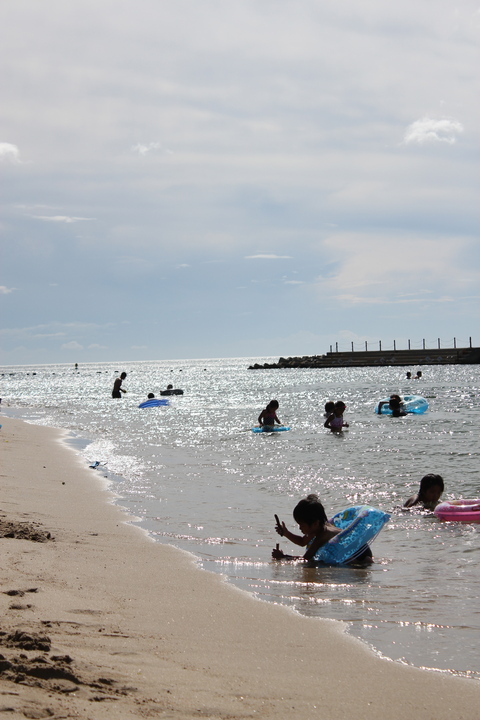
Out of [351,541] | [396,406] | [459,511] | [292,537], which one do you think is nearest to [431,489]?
[459,511]

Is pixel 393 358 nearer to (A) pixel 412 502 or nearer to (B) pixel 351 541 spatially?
(A) pixel 412 502

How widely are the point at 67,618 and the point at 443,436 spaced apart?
1696cm

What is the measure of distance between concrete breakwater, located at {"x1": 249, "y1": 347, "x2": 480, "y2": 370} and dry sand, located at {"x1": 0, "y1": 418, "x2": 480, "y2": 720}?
354ft

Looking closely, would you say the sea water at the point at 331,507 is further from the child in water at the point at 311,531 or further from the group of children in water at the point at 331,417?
the group of children in water at the point at 331,417

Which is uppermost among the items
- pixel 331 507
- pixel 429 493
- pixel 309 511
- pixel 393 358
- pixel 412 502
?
pixel 393 358

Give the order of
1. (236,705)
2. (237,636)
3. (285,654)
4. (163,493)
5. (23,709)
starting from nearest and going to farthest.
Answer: (23,709), (236,705), (285,654), (237,636), (163,493)


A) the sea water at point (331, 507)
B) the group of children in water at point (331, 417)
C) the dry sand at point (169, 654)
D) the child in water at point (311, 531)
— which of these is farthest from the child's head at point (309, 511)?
the group of children in water at point (331, 417)

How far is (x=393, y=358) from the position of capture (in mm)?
119875

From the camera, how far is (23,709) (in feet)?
9.25

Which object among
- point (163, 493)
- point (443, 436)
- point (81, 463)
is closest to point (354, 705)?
point (163, 493)

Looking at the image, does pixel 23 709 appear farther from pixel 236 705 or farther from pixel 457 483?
pixel 457 483

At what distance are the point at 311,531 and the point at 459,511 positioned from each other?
8.81 ft

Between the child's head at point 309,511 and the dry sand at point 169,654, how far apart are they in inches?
46.5

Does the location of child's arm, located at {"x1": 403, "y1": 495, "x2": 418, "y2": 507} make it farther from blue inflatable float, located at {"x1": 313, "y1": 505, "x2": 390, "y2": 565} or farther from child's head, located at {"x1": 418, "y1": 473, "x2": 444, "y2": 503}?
blue inflatable float, located at {"x1": 313, "y1": 505, "x2": 390, "y2": 565}
